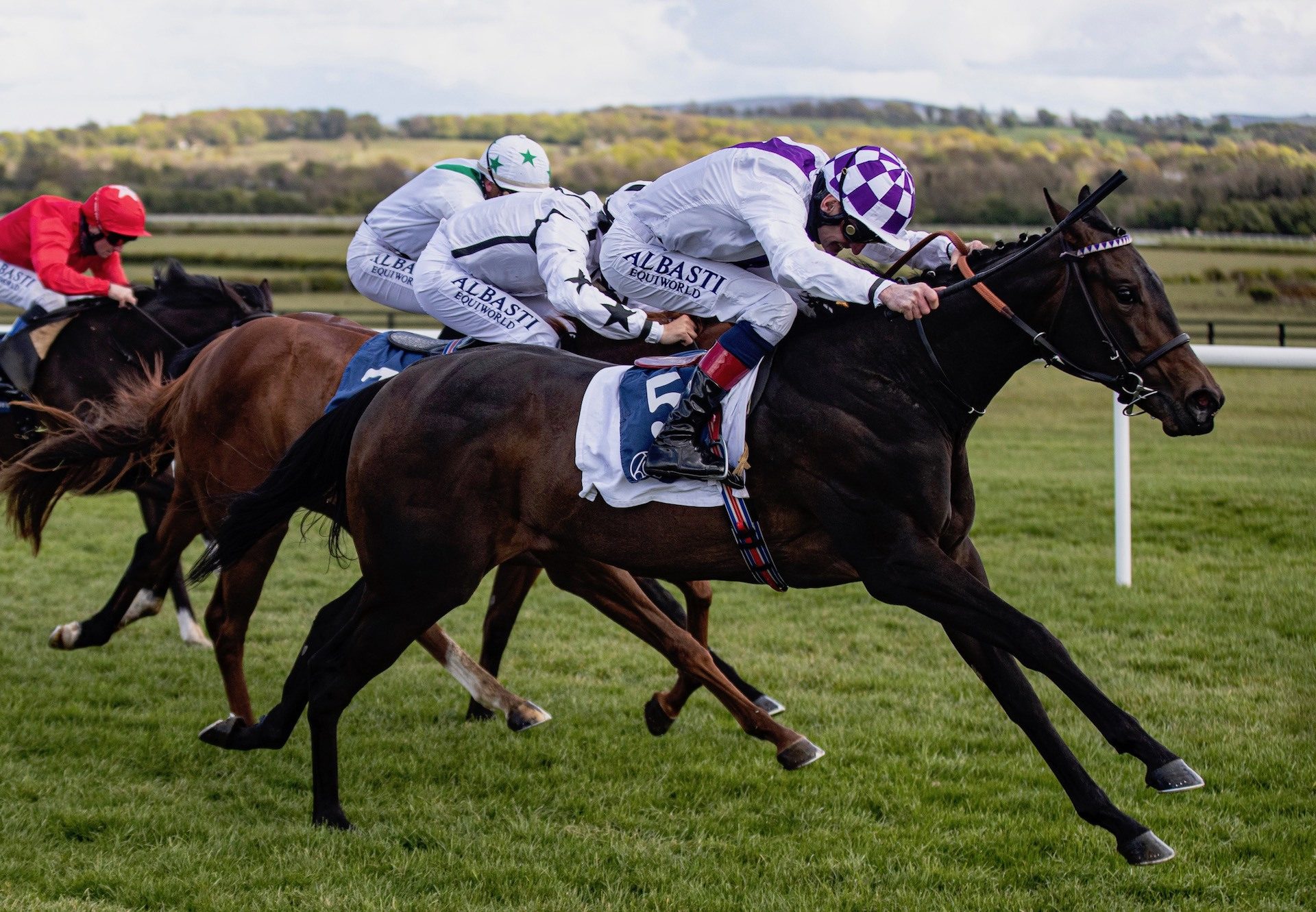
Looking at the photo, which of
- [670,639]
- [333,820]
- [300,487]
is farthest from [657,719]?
[300,487]

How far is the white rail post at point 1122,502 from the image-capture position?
722 cm

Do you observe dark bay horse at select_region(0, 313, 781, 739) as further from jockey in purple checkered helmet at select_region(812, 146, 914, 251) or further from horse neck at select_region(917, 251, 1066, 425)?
horse neck at select_region(917, 251, 1066, 425)

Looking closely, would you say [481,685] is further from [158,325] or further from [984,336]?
[158,325]

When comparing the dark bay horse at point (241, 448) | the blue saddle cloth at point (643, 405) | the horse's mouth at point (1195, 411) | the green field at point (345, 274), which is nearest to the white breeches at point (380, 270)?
the dark bay horse at point (241, 448)

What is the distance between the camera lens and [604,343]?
199 inches

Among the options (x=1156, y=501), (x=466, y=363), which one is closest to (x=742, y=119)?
(x=1156, y=501)

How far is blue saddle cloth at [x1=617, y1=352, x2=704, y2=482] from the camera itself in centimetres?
384

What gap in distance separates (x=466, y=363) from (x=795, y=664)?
104 inches

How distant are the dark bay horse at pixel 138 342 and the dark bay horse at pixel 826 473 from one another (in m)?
2.74

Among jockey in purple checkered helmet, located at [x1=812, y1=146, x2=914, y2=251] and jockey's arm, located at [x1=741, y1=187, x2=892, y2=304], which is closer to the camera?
jockey's arm, located at [x1=741, y1=187, x2=892, y2=304]

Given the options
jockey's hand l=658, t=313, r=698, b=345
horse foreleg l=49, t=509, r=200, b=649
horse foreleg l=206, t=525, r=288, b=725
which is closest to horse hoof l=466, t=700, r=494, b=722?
horse foreleg l=206, t=525, r=288, b=725

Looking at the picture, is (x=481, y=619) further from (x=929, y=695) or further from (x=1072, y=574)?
(x=1072, y=574)

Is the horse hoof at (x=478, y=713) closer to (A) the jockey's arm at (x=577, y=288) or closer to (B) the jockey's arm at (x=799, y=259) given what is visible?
(A) the jockey's arm at (x=577, y=288)

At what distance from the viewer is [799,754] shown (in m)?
4.38
